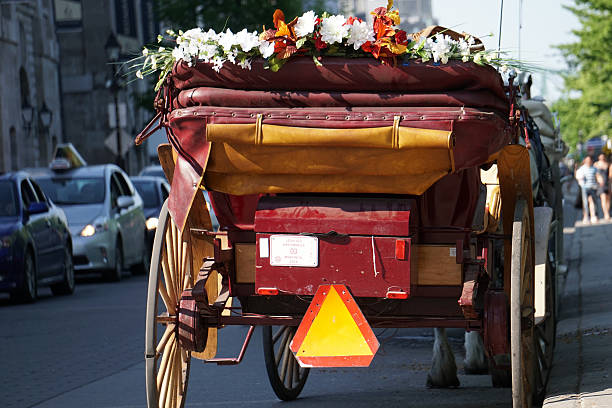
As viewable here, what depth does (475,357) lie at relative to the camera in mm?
9102

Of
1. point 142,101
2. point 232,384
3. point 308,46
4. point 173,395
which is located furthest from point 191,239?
point 142,101

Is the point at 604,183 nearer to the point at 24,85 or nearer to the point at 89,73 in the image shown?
the point at 24,85

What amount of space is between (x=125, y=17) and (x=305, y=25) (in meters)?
60.4

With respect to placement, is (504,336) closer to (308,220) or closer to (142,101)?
(308,220)

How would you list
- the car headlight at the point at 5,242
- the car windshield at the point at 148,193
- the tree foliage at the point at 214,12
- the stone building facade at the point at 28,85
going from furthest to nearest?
1. the tree foliage at the point at 214,12
2. the stone building facade at the point at 28,85
3. the car windshield at the point at 148,193
4. the car headlight at the point at 5,242

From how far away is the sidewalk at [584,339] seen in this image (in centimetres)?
708

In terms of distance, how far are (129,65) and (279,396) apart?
2.39m

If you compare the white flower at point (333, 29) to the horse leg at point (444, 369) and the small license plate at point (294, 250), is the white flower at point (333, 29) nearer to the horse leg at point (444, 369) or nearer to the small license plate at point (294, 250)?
the small license plate at point (294, 250)

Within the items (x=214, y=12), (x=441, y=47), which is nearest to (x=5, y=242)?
(x=441, y=47)

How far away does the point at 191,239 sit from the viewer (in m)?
7.21

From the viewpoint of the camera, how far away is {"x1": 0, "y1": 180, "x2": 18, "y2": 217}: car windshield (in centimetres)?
1689

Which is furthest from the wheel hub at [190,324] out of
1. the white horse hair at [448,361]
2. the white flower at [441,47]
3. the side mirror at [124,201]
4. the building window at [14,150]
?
the building window at [14,150]

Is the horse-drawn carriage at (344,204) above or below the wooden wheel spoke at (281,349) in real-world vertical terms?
above

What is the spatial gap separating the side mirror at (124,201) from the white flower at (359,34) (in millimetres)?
14849
